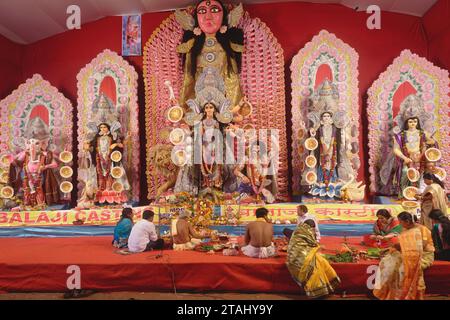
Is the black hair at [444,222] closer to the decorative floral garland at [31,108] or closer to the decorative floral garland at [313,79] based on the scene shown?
the decorative floral garland at [313,79]

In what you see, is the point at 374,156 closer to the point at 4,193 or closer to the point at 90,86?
the point at 90,86

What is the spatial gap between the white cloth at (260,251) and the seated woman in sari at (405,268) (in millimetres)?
1110

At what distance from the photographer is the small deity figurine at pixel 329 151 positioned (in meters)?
6.07

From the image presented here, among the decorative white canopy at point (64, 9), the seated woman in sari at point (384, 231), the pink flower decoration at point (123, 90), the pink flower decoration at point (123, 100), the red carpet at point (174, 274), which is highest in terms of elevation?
the decorative white canopy at point (64, 9)

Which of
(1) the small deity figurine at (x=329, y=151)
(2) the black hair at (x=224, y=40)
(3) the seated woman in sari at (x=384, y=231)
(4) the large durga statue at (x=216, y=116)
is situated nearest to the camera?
(3) the seated woman in sari at (x=384, y=231)

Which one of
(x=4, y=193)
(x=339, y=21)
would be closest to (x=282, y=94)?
(x=339, y=21)

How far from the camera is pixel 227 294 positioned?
394cm

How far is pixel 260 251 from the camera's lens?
409cm

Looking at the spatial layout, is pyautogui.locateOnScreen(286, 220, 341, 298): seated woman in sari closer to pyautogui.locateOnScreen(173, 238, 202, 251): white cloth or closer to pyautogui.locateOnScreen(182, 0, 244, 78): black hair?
pyautogui.locateOnScreen(173, 238, 202, 251): white cloth

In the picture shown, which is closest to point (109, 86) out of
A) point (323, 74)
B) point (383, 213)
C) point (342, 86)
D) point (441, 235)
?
point (323, 74)

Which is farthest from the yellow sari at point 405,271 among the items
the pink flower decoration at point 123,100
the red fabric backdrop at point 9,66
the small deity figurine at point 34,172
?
the red fabric backdrop at point 9,66

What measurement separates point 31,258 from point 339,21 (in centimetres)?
630

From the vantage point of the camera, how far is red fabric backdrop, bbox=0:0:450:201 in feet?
22.1

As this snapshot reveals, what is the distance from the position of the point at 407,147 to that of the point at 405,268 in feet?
9.76
